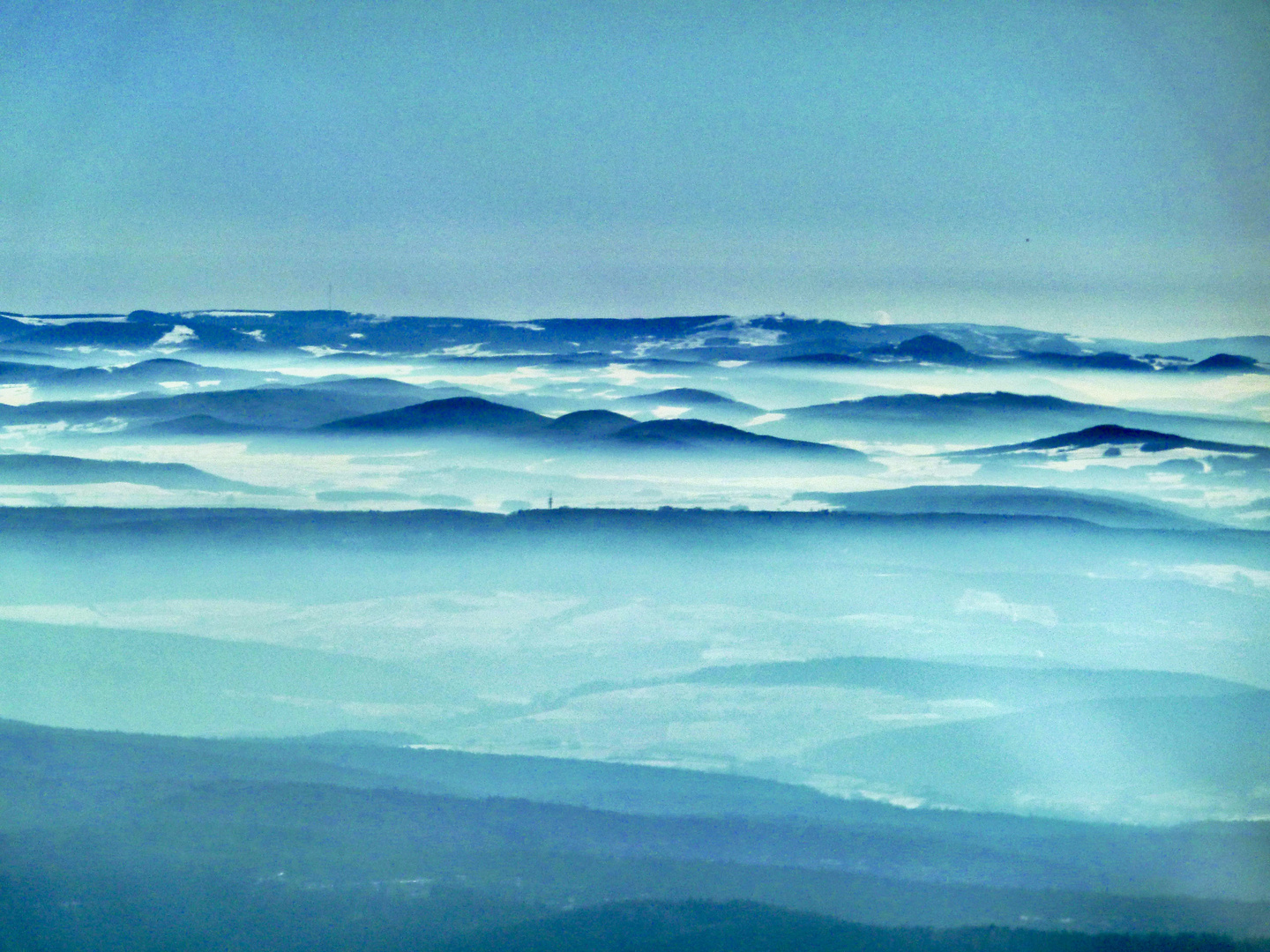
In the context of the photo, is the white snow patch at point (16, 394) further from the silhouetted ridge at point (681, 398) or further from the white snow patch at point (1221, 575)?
the white snow patch at point (1221, 575)

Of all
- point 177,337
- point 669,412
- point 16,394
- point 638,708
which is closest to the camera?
point 638,708

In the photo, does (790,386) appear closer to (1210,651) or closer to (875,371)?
(875,371)

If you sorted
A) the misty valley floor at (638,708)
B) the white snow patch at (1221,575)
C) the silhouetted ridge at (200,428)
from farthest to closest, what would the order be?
the silhouetted ridge at (200,428) < the white snow patch at (1221,575) < the misty valley floor at (638,708)

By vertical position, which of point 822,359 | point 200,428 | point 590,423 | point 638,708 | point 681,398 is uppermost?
point 822,359

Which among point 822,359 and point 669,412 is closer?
point 669,412

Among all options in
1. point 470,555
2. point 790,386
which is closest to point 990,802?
point 470,555

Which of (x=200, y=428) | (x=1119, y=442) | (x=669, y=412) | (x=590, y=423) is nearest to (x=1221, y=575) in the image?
(x=1119, y=442)

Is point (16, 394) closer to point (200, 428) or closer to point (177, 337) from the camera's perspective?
point (177, 337)

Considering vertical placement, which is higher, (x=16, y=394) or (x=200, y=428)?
(x=16, y=394)

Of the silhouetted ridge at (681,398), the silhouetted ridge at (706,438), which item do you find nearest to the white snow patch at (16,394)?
the silhouetted ridge at (681,398)

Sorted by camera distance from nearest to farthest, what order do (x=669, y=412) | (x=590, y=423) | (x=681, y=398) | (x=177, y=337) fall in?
(x=590, y=423) < (x=669, y=412) < (x=681, y=398) < (x=177, y=337)

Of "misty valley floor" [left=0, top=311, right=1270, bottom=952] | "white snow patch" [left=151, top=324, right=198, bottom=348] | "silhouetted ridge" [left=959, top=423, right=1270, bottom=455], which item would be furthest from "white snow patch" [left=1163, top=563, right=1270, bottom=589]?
"white snow patch" [left=151, top=324, right=198, bottom=348]

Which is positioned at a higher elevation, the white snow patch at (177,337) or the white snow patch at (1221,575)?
the white snow patch at (177,337)
